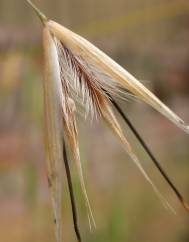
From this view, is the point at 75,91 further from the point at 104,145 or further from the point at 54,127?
the point at 104,145

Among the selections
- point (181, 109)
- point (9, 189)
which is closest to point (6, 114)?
point (9, 189)

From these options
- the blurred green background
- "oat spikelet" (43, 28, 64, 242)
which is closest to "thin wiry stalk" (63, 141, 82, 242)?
"oat spikelet" (43, 28, 64, 242)

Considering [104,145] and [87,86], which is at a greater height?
[87,86]

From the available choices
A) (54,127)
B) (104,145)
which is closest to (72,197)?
(54,127)

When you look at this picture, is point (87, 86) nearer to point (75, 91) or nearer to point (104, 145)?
point (75, 91)

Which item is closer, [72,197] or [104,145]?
[72,197]

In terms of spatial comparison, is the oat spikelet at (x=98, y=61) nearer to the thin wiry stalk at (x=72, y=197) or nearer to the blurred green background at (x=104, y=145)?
the thin wiry stalk at (x=72, y=197)

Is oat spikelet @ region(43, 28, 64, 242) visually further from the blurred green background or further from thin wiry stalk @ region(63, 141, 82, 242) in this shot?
the blurred green background

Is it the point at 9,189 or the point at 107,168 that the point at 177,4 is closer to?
the point at 9,189
